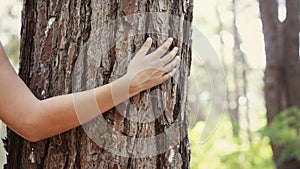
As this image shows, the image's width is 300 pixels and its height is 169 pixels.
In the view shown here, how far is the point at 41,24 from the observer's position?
162 centimetres

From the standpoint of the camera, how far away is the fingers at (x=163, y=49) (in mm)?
1485

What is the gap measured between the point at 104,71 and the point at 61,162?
10.9 inches

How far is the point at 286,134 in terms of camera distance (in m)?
5.44

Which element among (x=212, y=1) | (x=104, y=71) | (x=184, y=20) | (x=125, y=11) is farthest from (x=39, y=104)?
(x=212, y=1)

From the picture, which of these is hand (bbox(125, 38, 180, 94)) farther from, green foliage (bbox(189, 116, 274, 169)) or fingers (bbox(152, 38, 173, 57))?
green foliage (bbox(189, 116, 274, 169))

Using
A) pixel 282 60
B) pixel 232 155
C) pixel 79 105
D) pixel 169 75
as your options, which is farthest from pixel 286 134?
pixel 79 105

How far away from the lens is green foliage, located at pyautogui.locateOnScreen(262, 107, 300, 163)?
5.46 m

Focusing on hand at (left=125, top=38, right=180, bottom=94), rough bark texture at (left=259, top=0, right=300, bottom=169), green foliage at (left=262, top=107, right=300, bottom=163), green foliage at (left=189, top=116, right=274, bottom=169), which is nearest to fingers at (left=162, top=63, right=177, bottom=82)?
hand at (left=125, top=38, right=180, bottom=94)

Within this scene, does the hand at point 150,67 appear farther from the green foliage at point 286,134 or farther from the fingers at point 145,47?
the green foliage at point 286,134

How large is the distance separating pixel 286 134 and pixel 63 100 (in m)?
4.31

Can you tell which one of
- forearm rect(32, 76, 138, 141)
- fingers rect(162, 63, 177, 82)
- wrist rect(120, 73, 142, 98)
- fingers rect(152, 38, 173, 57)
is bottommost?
forearm rect(32, 76, 138, 141)

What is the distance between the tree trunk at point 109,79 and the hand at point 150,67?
0.03 meters

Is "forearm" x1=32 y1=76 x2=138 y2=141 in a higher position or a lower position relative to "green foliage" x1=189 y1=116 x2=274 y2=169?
higher

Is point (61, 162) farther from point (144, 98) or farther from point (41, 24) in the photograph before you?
point (41, 24)
